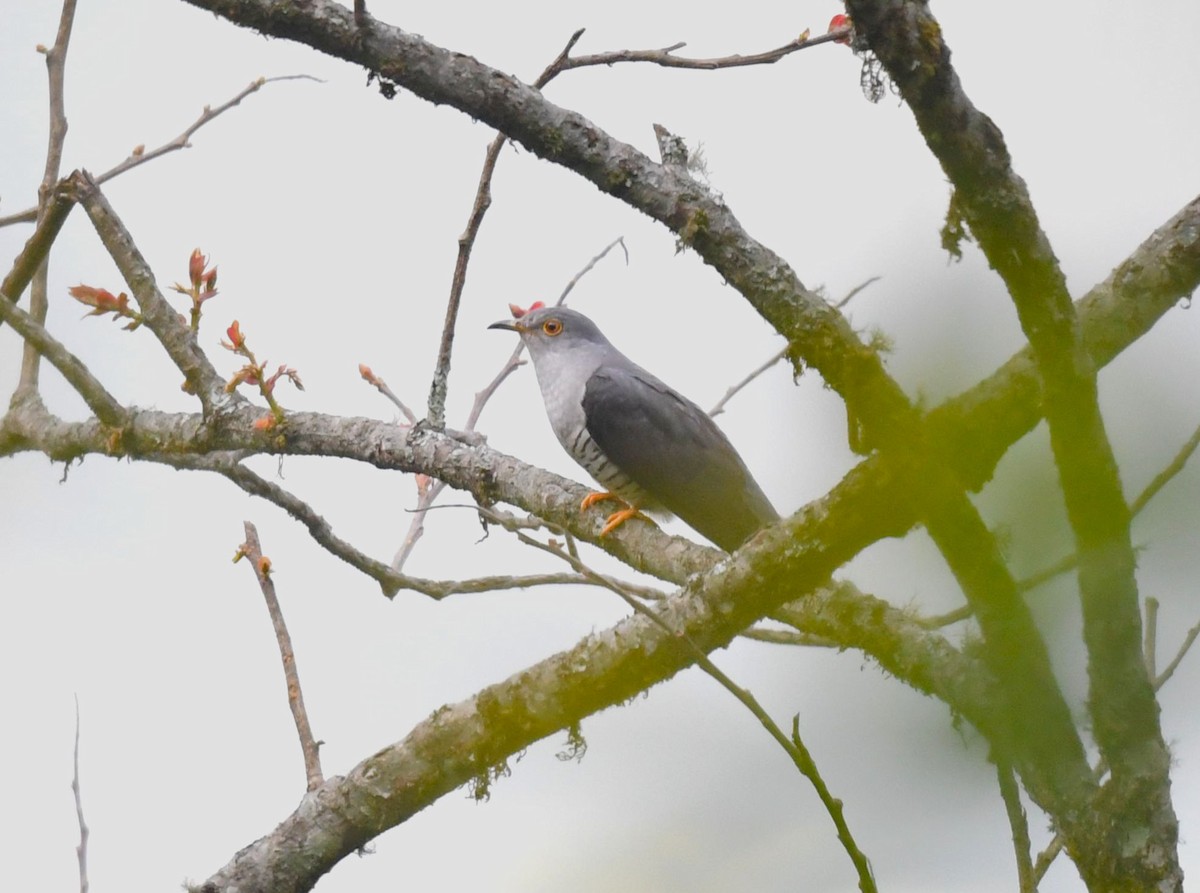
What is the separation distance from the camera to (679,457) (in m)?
4.76

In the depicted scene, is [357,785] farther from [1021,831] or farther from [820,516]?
[1021,831]

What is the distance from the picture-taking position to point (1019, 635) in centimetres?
71

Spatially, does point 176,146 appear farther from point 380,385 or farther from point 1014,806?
point 1014,806

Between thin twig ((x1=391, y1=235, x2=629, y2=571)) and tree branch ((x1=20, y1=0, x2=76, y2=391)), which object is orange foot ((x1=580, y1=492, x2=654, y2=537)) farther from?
tree branch ((x1=20, y1=0, x2=76, y2=391))

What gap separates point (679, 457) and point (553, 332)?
125 cm

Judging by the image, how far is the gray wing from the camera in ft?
15.3

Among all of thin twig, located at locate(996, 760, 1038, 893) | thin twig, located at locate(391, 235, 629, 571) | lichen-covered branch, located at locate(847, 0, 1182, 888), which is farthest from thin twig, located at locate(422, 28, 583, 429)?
thin twig, located at locate(996, 760, 1038, 893)

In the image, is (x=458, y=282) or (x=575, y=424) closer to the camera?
(x=458, y=282)

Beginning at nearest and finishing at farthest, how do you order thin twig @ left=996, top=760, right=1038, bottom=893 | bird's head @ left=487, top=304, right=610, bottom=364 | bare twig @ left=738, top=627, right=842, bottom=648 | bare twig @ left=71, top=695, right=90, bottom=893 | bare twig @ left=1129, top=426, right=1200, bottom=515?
bare twig @ left=1129, top=426, right=1200, bottom=515
thin twig @ left=996, top=760, right=1038, bottom=893
bare twig @ left=738, top=627, right=842, bottom=648
bare twig @ left=71, top=695, right=90, bottom=893
bird's head @ left=487, top=304, right=610, bottom=364

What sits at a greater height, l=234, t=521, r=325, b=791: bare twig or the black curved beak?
the black curved beak

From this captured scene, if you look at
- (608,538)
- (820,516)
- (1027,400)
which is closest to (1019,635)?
(1027,400)

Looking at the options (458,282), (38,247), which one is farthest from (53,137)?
(458,282)

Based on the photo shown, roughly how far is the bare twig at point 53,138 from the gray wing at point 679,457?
90.0 inches

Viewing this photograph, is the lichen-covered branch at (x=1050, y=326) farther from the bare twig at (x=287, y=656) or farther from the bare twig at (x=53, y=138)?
the bare twig at (x=53, y=138)
